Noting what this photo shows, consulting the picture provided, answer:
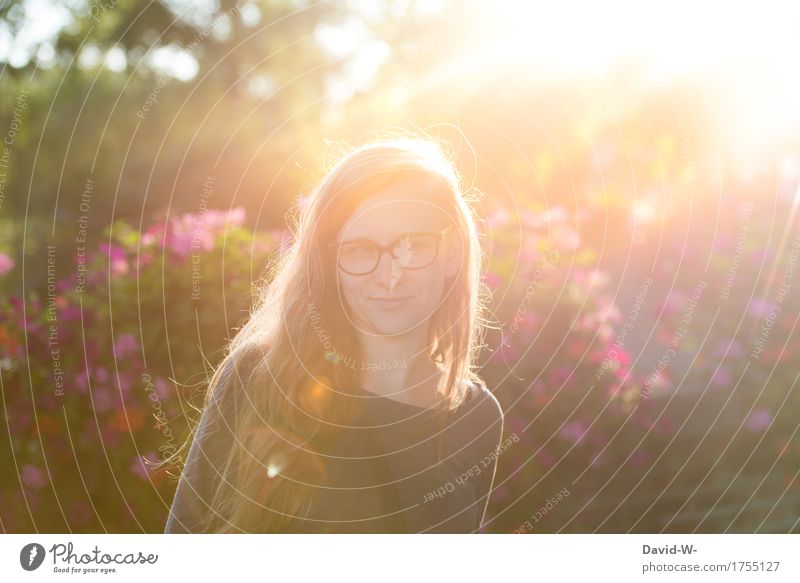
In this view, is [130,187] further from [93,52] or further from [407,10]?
[407,10]

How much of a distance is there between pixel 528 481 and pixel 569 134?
8.03ft

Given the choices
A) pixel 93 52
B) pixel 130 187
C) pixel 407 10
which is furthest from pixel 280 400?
pixel 93 52

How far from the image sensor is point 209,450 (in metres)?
1.98

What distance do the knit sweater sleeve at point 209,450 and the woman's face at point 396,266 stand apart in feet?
1.21

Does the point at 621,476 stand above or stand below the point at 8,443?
below

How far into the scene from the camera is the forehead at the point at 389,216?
2006mm

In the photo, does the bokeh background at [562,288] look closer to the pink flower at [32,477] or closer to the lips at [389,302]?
the pink flower at [32,477]

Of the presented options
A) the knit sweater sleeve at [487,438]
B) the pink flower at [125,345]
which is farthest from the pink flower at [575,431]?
the pink flower at [125,345]

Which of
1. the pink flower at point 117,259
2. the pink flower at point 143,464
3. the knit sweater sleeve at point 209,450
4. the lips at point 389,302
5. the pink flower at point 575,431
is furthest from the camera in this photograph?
the pink flower at point 575,431

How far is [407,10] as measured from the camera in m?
5.47

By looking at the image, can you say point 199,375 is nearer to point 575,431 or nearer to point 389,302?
point 389,302

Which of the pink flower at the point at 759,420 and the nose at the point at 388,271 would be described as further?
the pink flower at the point at 759,420

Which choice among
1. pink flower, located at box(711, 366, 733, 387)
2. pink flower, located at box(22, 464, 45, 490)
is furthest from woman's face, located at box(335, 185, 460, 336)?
pink flower, located at box(711, 366, 733, 387)
